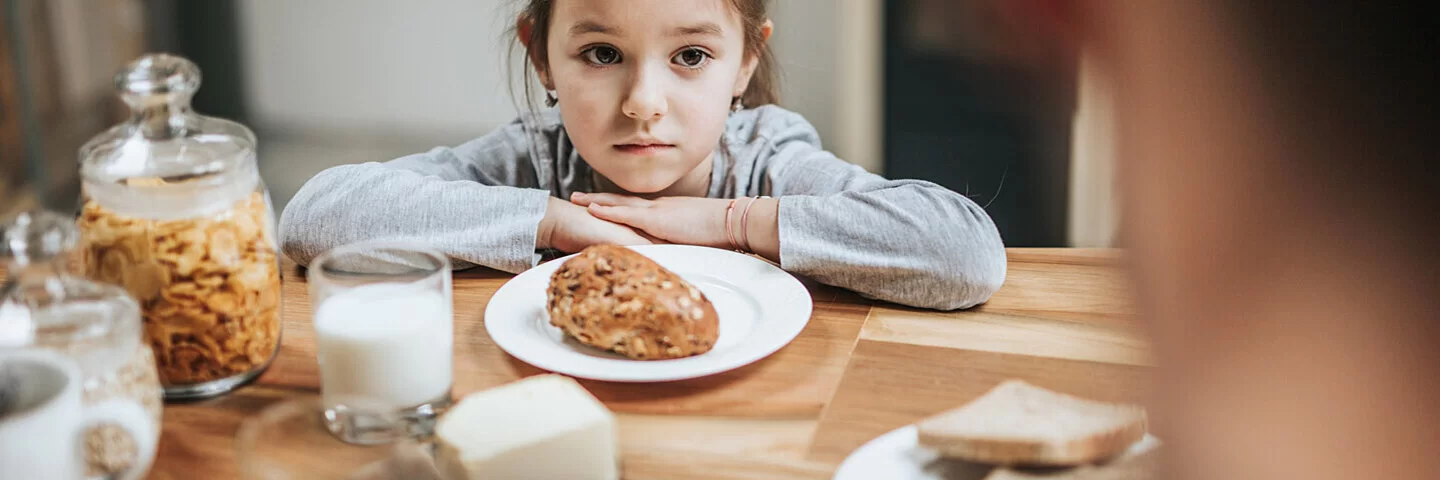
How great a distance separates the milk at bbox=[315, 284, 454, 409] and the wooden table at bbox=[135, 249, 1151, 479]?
0.25ft

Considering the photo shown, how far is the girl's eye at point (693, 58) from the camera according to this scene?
115cm

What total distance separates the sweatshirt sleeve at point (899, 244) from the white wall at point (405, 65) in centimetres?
80

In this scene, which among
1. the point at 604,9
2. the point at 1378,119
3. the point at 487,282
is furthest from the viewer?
the point at 604,9

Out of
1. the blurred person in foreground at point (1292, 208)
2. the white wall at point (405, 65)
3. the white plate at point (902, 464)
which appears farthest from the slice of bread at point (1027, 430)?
the white wall at point (405, 65)

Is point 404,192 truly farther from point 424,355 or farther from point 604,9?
point 424,355

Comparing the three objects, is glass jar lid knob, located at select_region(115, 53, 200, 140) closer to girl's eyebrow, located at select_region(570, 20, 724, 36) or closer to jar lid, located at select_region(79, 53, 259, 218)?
jar lid, located at select_region(79, 53, 259, 218)

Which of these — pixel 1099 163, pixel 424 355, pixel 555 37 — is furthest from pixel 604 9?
pixel 1099 163

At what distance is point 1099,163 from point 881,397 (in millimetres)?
591

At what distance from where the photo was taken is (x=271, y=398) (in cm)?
74

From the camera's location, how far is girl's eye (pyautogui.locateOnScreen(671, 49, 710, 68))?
115cm

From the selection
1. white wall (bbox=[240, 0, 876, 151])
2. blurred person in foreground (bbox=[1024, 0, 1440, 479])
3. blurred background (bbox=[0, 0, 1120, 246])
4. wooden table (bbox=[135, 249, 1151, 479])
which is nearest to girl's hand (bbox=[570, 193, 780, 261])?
wooden table (bbox=[135, 249, 1151, 479])

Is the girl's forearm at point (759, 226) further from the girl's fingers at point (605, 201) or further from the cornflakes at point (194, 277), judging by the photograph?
the cornflakes at point (194, 277)

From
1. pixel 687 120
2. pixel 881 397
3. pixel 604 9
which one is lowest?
pixel 881 397

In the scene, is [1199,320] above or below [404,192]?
above
